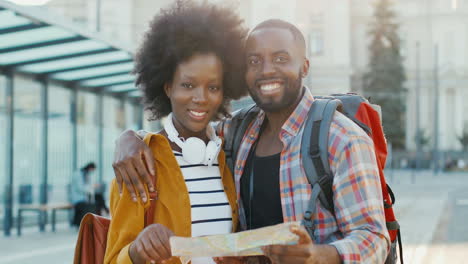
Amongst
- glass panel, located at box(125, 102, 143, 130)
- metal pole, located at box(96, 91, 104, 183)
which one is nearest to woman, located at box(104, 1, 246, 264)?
metal pole, located at box(96, 91, 104, 183)

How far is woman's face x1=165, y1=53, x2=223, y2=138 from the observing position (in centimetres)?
266

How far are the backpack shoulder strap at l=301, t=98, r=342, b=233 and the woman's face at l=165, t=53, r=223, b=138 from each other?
1.53ft

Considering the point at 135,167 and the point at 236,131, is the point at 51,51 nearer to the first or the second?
the point at 236,131

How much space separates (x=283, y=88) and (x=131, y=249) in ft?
2.79

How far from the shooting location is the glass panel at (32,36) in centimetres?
934

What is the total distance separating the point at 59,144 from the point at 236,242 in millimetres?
11948

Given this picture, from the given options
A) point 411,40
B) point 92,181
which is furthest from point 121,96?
point 411,40

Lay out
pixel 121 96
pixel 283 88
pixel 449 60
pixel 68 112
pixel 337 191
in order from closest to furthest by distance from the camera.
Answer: pixel 337 191, pixel 283 88, pixel 68 112, pixel 121 96, pixel 449 60

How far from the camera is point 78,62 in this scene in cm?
1150

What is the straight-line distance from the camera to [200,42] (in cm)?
276

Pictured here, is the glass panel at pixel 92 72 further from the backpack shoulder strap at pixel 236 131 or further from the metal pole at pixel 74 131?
the backpack shoulder strap at pixel 236 131

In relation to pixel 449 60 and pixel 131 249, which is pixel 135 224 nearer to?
pixel 131 249

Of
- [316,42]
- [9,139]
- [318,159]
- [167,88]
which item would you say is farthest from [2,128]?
[316,42]

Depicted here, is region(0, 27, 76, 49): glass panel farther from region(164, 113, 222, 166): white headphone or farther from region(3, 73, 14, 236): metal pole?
region(164, 113, 222, 166): white headphone
